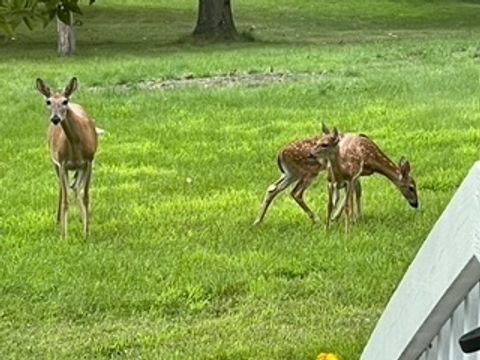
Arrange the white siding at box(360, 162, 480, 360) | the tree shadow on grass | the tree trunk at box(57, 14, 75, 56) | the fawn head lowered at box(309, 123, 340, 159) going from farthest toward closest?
the tree shadow on grass < the tree trunk at box(57, 14, 75, 56) < the fawn head lowered at box(309, 123, 340, 159) < the white siding at box(360, 162, 480, 360)

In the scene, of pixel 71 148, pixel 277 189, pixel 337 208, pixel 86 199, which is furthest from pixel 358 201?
pixel 71 148

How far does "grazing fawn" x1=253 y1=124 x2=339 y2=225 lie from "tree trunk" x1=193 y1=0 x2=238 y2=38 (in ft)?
57.5

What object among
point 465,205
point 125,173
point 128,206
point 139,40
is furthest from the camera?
point 139,40

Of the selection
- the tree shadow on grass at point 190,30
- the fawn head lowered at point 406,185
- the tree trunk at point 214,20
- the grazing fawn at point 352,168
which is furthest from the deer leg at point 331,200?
the tree trunk at point 214,20

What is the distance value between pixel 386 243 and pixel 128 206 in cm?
194

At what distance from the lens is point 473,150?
30.8ft

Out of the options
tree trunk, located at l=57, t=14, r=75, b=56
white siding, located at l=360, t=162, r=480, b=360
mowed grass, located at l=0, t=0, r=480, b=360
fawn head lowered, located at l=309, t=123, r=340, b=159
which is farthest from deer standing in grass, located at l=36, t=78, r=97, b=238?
tree trunk, located at l=57, t=14, r=75, b=56

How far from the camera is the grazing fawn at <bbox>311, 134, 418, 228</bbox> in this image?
6.76 metres

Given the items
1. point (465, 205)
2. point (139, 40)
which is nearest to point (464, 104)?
point (465, 205)

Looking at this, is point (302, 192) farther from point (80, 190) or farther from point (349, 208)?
point (80, 190)

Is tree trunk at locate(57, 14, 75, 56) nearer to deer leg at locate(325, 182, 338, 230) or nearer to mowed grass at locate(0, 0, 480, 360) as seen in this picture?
mowed grass at locate(0, 0, 480, 360)

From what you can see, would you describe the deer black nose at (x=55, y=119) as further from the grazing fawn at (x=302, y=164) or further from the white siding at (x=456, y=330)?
the white siding at (x=456, y=330)

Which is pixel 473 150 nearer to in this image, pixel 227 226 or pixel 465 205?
pixel 227 226

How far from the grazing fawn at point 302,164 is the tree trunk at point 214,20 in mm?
17517
